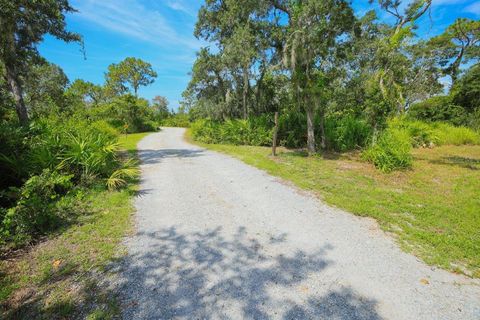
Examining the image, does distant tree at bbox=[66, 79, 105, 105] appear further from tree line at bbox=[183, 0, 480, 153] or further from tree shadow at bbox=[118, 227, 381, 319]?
tree shadow at bbox=[118, 227, 381, 319]

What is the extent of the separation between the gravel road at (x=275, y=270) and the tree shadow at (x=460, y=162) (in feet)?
22.2

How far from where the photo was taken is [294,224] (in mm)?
3766

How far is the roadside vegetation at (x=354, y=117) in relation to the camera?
4.25 metres

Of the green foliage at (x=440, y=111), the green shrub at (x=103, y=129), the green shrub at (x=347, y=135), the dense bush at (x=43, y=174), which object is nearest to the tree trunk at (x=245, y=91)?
the green shrub at (x=347, y=135)

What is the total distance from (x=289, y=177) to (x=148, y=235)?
3.99 meters

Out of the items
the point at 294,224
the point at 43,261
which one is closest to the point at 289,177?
the point at 294,224

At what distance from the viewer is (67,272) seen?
267cm

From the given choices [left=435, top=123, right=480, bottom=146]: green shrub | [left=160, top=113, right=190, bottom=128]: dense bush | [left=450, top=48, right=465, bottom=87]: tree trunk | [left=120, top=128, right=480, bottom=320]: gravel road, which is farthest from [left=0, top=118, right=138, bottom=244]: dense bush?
[left=160, top=113, right=190, bottom=128]: dense bush

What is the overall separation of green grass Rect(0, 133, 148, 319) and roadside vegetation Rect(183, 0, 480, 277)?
3.81 meters

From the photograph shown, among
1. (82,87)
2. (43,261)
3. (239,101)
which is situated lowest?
(43,261)

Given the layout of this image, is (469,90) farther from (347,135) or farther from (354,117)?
(347,135)

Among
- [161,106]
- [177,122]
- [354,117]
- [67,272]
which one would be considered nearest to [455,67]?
[354,117]

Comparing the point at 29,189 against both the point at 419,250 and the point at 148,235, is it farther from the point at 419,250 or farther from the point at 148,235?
the point at 419,250

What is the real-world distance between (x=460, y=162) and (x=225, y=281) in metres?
10.1
